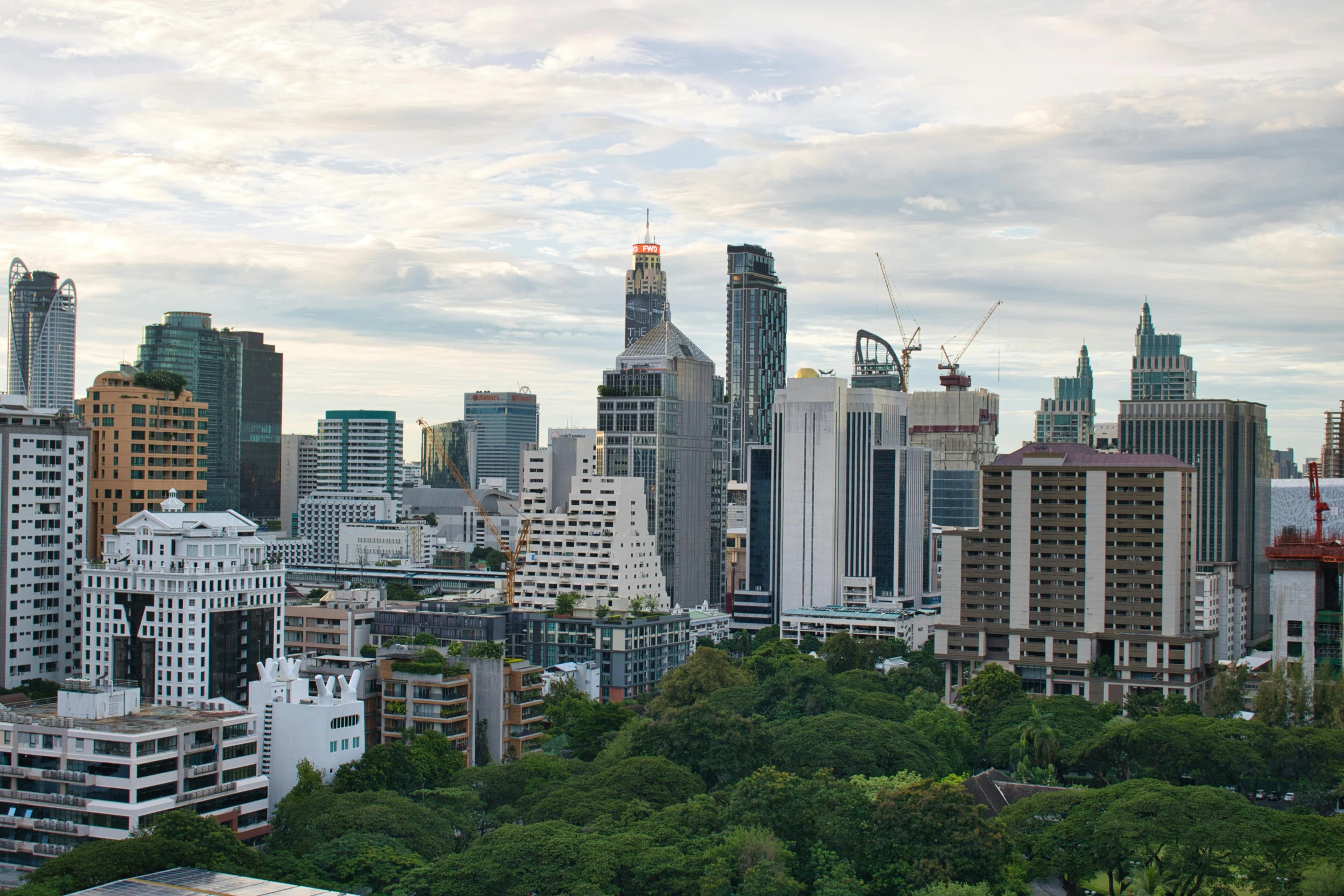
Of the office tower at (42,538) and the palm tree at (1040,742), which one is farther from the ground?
the office tower at (42,538)

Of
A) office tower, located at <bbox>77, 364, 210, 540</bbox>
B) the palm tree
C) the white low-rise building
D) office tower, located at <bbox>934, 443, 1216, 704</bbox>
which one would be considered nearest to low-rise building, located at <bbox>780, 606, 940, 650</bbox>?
office tower, located at <bbox>934, 443, 1216, 704</bbox>

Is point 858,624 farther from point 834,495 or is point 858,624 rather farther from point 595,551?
point 595,551

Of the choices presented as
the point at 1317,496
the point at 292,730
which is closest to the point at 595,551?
the point at 292,730

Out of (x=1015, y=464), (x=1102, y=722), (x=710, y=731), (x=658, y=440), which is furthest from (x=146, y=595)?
(x=658, y=440)

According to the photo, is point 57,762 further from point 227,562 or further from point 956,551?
point 956,551

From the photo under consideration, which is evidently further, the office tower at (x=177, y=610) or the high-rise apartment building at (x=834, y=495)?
the high-rise apartment building at (x=834, y=495)

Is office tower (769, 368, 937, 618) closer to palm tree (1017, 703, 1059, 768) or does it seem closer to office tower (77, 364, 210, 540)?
palm tree (1017, 703, 1059, 768)

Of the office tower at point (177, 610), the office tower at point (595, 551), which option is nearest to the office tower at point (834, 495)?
the office tower at point (595, 551)

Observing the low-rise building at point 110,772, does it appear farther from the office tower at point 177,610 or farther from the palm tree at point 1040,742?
the palm tree at point 1040,742
